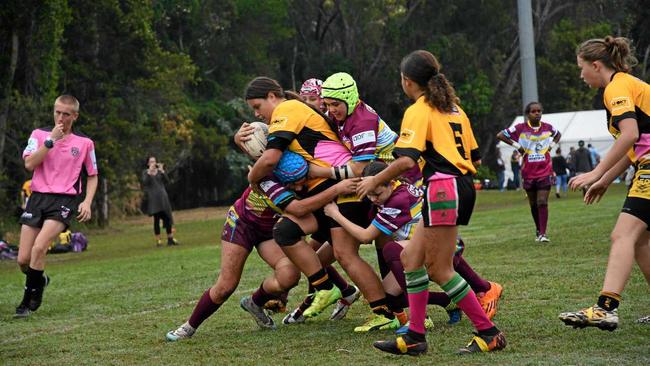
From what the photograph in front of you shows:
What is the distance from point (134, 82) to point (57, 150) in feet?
82.8

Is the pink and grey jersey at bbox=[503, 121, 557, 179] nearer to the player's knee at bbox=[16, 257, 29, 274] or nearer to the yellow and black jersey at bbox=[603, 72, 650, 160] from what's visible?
the player's knee at bbox=[16, 257, 29, 274]

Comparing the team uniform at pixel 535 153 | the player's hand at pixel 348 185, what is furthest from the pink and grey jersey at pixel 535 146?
the player's hand at pixel 348 185

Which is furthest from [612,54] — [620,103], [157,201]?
[157,201]

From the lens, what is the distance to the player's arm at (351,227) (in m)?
8.01

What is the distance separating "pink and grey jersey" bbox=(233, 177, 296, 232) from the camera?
8203 millimetres

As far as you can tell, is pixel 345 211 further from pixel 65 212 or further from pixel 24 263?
pixel 24 263

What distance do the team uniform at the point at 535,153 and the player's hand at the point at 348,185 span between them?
8617 mm

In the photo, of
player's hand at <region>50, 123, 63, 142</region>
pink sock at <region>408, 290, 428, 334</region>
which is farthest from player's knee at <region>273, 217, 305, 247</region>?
player's hand at <region>50, 123, 63, 142</region>

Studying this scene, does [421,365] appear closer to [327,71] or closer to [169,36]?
[169,36]

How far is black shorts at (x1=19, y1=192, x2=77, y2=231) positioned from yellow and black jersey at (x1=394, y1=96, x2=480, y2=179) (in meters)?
5.10

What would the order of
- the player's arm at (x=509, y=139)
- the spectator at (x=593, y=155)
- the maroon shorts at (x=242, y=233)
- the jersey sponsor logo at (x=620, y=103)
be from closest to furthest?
the jersey sponsor logo at (x=620, y=103), the maroon shorts at (x=242, y=233), the player's arm at (x=509, y=139), the spectator at (x=593, y=155)

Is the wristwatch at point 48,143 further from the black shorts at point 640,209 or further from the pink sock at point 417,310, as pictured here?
the black shorts at point 640,209

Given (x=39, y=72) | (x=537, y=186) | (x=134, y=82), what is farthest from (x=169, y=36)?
(x=537, y=186)

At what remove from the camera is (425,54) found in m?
7.19
